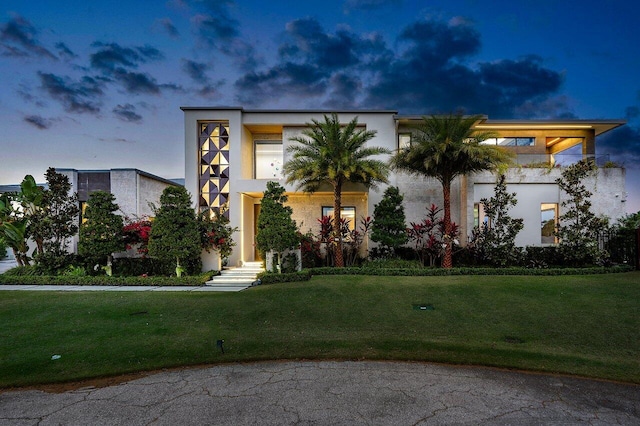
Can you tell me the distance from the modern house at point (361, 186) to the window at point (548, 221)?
2.0 inches

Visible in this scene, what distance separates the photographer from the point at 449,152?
12.8 meters

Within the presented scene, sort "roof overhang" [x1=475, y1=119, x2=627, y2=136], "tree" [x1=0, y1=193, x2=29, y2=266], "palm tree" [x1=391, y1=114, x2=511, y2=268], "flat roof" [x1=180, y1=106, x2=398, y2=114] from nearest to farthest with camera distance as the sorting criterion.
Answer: "tree" [x1=0, y1=193, x2=29, y2=266] → "palm tree" [x1=391, y1=114, x2=511, y2=268] → "flat roof" [x1=180, y1=106, x2=398, y2=114] → "roof overhang" [x1=475, y1=119, x2=627, y2=136]


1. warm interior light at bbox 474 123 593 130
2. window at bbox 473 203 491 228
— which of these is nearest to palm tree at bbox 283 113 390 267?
window at bbox 473 203 491 228

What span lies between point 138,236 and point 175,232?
2.60 metres

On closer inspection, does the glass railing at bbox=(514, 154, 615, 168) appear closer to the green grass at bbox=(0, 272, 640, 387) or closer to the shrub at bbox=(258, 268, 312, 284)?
the green grass at bbox=(0, 272, 640, 387)

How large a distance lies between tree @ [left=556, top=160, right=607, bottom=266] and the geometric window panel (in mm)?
16102

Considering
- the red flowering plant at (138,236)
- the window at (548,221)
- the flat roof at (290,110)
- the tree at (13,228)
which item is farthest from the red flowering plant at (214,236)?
the window at (548,221)

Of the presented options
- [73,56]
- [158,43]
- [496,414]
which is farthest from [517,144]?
[73,56]

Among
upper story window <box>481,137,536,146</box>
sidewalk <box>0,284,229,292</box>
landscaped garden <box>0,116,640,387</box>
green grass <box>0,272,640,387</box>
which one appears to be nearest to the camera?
green grass <box>0,272,640,387</box>

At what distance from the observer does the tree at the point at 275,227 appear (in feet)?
39.1

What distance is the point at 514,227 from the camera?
43.5 ft

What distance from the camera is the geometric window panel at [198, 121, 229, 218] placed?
51.6 ft

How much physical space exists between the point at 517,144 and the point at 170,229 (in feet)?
63.4

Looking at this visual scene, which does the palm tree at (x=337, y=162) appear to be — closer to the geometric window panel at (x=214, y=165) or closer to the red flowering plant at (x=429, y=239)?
the red flowering plant at (x=429, y=239)
